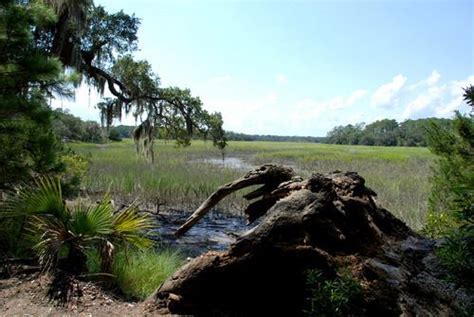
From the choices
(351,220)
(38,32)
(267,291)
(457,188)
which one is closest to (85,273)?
(267,291)

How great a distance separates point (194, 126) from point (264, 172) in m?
10.3

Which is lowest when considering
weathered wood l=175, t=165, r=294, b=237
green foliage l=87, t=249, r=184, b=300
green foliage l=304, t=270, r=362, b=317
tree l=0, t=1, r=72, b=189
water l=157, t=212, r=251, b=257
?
water l=157, t=212, r=251, b=257

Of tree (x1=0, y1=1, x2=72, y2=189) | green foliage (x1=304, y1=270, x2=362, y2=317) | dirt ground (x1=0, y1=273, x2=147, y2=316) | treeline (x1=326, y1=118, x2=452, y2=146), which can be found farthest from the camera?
treeline (x1=326, y1=118, x2=452, y2=146)

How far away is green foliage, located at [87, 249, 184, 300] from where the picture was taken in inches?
202

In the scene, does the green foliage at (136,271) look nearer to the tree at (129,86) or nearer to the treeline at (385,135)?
the tree at (129,86)

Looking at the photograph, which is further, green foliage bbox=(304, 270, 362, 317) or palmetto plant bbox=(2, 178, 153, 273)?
palmetto plant bbox=(2, 178, 153, 273)

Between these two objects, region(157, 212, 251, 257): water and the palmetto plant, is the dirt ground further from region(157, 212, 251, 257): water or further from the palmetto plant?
region(157, 212, 251, 257): water

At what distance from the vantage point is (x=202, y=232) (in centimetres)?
1146

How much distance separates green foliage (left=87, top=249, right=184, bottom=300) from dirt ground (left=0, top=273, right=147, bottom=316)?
476 mm

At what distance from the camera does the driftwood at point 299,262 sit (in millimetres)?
3396

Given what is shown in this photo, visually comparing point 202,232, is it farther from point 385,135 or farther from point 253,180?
point 385,135

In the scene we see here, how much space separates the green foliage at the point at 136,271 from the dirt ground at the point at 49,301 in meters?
0.48

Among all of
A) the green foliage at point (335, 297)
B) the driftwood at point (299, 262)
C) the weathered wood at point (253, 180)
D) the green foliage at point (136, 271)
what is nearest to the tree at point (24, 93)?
the green foliage at point (136, 271)

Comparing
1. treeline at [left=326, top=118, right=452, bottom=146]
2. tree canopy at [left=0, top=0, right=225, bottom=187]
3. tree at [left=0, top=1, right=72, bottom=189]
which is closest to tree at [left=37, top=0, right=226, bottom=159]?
tree canopy at [left=0, top=0, right=225, bottom=187]
